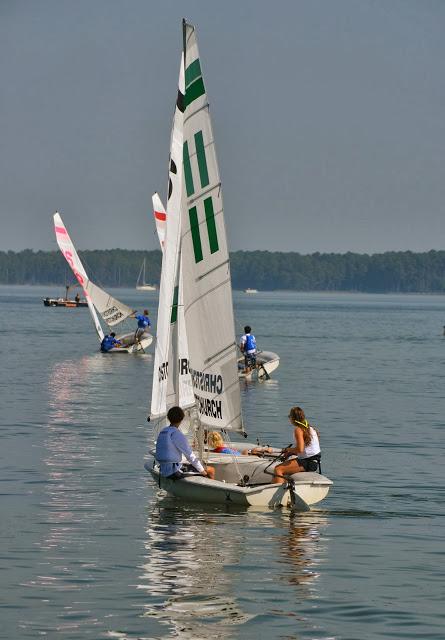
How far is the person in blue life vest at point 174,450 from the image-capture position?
926 inches

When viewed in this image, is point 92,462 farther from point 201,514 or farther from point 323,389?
point 323,389

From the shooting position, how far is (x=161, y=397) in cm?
2555

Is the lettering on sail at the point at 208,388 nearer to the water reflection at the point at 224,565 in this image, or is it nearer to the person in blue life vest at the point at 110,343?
the water reflection at the point at 224,565

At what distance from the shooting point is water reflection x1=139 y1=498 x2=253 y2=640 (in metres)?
16.6

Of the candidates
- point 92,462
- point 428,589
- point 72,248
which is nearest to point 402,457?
point 92,462

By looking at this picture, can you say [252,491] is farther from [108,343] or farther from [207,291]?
[108,343]

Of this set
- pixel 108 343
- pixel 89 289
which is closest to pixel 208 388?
pixel 89 289

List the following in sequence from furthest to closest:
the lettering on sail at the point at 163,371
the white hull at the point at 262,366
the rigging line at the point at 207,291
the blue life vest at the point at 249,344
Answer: the white hull at the point at 262,366 → the blue life vest at the point at 249,344 → the lettering on sail at the point at 163,371 → the rigging line at the point at 207,291

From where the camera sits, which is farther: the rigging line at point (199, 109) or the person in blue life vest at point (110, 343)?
the person in blue life vest at point (110, 343)

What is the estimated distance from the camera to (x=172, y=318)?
25469mm

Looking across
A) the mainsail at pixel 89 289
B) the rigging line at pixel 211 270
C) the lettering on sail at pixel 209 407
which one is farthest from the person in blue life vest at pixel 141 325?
the rigging line at pixel 211 270

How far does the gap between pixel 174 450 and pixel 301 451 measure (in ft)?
7.90

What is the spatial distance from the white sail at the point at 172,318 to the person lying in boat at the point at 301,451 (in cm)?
217

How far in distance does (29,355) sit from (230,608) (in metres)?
59.9
